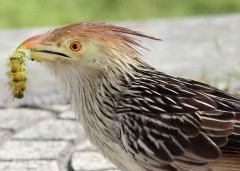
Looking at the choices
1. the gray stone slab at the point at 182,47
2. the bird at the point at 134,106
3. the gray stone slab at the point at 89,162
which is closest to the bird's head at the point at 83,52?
the bird at the point at 134,106

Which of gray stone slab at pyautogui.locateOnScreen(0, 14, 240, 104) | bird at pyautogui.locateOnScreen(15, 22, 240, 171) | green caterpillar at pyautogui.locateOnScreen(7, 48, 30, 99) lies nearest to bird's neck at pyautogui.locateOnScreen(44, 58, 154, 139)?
bird at pyautogui.locateOnScreen(15, 22, 240, 171)

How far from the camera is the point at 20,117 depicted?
769 cm

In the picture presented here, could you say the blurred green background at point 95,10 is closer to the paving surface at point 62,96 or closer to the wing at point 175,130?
the paving surface at point 62,96

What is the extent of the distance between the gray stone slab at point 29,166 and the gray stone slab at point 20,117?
782mm

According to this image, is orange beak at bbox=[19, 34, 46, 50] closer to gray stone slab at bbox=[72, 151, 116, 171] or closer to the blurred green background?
gray stone slab at bbox=[72, 151, 116, 171]

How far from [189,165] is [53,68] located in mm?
1073

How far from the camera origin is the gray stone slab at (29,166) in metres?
6.54

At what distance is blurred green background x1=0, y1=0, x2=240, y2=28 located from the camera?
11.2 meters

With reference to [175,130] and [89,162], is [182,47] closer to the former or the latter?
[89,162]

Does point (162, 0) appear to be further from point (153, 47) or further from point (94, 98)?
point (94, 98)

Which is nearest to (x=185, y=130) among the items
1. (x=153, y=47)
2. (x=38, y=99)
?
(x=38, y=99)

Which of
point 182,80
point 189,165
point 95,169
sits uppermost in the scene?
point 182,80

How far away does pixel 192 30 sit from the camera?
33.4 ft

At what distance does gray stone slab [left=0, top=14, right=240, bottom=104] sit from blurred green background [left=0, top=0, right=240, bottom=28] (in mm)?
929
